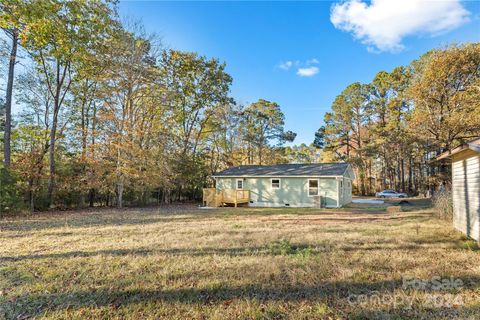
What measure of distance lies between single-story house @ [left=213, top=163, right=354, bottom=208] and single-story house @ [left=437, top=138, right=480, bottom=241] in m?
7.93

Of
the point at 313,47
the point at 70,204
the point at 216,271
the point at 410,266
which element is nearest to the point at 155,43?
the point at 313,47

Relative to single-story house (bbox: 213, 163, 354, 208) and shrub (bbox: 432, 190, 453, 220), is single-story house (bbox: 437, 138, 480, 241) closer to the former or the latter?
shrub (bbox: 432, 190, 453, 220)

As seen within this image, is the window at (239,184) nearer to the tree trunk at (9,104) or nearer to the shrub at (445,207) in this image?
the shrub at (445,207)

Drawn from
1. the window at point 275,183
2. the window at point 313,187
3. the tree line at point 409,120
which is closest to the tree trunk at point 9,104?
the window at point 275,183

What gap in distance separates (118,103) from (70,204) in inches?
275

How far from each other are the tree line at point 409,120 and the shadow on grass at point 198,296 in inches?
659

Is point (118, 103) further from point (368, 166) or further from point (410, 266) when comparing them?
point (368, 166)

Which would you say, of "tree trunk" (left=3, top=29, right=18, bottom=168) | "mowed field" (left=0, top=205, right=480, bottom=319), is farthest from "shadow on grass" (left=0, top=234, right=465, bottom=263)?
"tree trunk" (left=3, top=29, right=18, bottom=168)

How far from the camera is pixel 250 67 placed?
18.4 meters

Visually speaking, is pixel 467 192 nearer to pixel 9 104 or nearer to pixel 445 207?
pixel 445 207

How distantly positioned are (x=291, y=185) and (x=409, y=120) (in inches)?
463

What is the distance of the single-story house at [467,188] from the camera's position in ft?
18.0

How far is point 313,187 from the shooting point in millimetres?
15875

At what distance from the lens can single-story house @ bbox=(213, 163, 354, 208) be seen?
15406 mm
